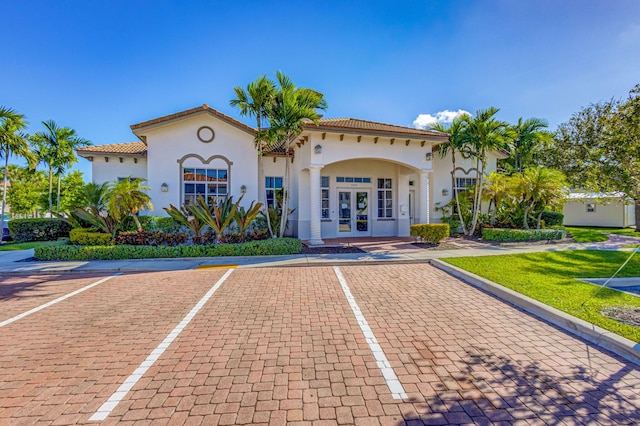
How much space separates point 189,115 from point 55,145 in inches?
468

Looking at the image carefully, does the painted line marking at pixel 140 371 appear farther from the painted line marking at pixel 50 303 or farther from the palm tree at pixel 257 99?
the palm tree at pixel 257 99

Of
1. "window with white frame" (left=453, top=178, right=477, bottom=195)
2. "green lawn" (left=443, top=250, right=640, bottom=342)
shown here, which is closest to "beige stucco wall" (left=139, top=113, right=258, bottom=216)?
"green lawn" (left=443, top=250, right=640, bottom=342)

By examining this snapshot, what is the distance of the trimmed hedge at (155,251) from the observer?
10156 millimetres

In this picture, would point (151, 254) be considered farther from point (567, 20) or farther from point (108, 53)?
point (567, 20)

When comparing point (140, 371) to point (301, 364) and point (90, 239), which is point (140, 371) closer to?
point (301, 364)

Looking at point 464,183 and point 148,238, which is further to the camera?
point 464,183

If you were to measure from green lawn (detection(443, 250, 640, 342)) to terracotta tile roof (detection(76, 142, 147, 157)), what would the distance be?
598 inches

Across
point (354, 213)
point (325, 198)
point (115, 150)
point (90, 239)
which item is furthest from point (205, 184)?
point (354, 213)

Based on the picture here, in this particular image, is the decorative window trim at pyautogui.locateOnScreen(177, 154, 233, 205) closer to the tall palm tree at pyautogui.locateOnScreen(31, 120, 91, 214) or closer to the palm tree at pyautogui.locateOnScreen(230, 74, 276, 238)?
the palm tree at pyautogui.locateOnScreen(230, 74, 276, 238)

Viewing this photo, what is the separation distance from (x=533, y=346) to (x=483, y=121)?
1239 cm

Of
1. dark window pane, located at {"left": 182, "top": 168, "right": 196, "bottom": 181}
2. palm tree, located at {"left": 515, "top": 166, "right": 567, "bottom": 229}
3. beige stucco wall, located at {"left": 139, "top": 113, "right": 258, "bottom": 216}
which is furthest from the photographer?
dark window pane, located at {"left": 182, "top": 168, "right": 196, "bottom": 181}

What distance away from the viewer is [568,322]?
4492mm

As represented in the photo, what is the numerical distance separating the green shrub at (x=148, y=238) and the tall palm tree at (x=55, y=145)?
11519 mm

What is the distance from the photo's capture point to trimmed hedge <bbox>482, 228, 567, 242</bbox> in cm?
1338
